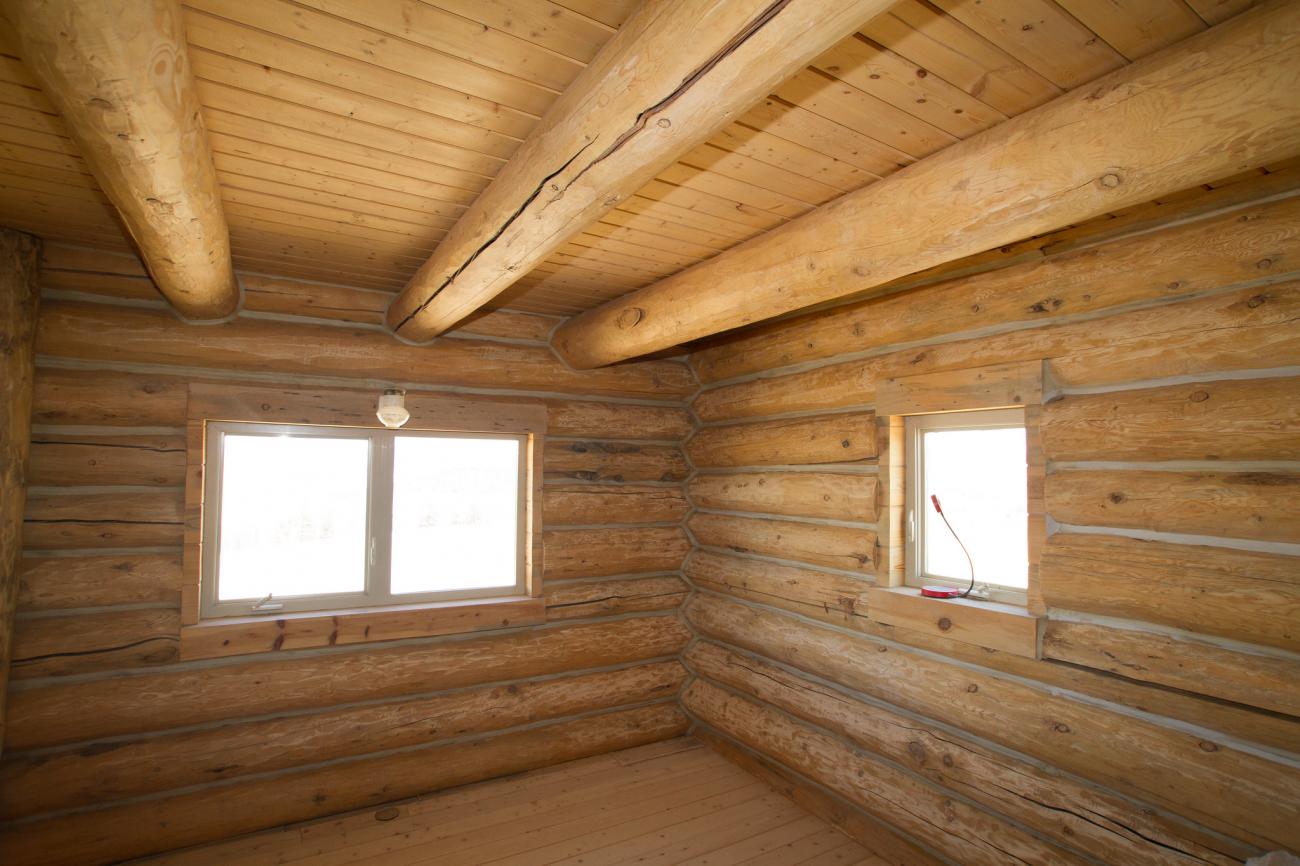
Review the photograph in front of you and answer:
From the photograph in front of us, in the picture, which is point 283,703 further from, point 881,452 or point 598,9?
point 598,9

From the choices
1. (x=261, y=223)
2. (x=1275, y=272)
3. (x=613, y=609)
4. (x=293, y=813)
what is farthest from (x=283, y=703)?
(x=1275, y=272)

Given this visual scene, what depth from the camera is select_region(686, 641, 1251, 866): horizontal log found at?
226 centimetres

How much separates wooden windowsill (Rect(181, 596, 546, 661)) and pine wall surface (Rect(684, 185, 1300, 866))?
1776mm

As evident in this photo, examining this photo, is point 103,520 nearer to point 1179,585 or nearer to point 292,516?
point 292,516

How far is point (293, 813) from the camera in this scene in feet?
11.5

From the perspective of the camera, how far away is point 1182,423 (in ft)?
7.50

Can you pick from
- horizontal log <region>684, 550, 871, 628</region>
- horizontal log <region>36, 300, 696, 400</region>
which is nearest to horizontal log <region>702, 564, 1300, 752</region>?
horizontal log <region>684, 550, 871, 628</region>

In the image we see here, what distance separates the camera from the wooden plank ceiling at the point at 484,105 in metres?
1.58

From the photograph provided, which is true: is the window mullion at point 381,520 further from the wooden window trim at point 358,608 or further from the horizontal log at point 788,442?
the horizontal log at point 788,442

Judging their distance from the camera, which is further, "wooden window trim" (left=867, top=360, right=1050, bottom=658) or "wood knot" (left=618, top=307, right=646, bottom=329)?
"wood knot" (left=618, top=307, right=646, bottom=329)

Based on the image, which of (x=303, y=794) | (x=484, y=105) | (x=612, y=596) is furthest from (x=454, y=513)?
(x=484, y=105)

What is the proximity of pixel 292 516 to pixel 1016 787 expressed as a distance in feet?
12.2

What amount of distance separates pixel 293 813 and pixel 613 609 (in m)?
2.07

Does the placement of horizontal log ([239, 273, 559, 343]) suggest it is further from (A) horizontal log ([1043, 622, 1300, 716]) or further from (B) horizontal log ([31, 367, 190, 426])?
(A) horizontal log ([1043, 622, 1300, 716])
